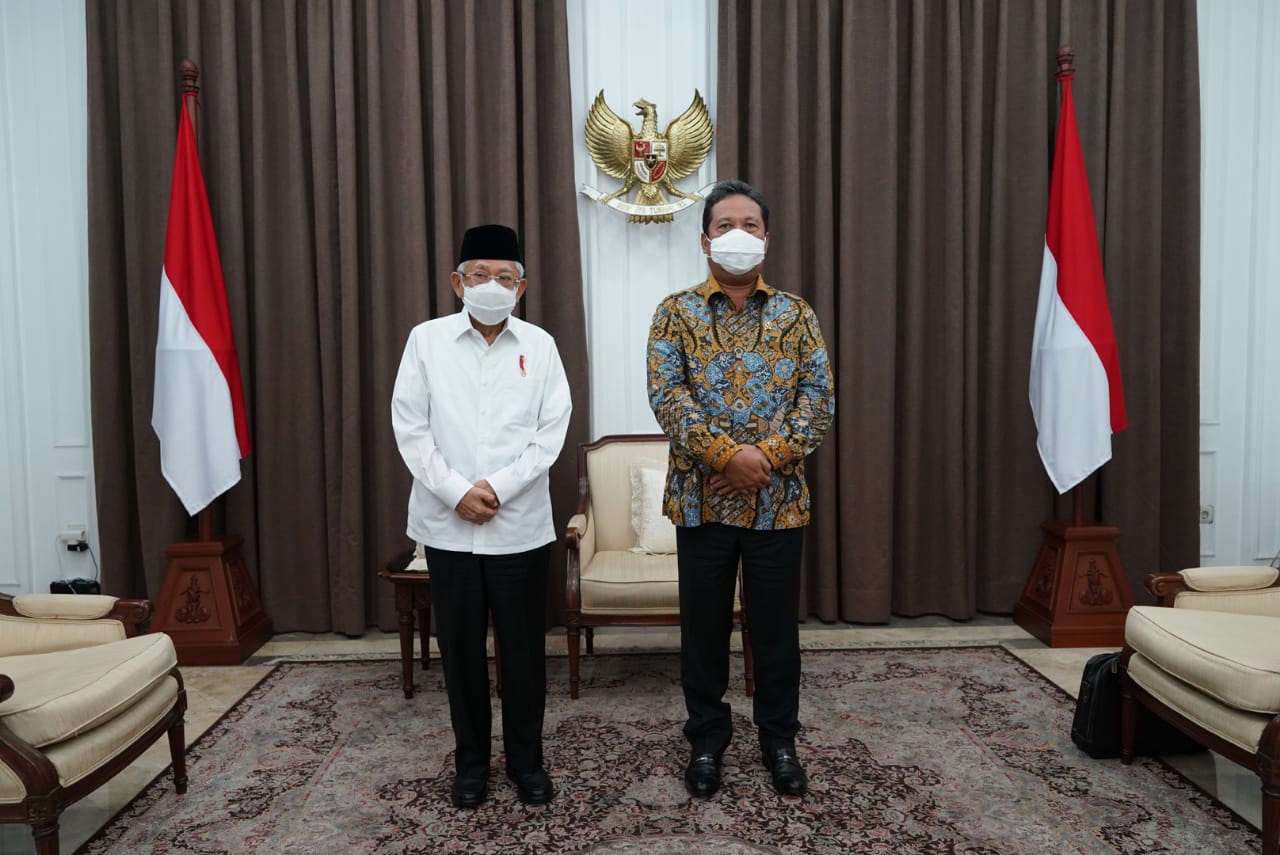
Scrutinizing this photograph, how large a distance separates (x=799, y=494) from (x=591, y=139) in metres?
2.19

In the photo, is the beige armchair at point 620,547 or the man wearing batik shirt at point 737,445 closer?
the man wearing batik shirt at point 737,445

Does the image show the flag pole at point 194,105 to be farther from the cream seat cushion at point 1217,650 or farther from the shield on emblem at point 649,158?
the cream seat cushion at point 1217,650

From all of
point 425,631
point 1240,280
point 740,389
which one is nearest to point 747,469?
point 740,389

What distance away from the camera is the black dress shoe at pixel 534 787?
7.21ft

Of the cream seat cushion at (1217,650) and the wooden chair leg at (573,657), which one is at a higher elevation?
the cream seat cushion at (1217,650)

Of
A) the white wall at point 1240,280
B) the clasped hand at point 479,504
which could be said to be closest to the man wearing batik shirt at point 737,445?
the clasped hand at point 479,504

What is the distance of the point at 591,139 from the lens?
3.73 meters

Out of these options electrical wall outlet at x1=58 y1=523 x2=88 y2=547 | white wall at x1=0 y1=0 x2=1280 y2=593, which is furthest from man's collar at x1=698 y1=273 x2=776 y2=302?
electrical wall outlet at x1=58 y1=523 x2=88 y2=547

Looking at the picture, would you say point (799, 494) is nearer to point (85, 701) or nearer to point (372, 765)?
point (372, 765)

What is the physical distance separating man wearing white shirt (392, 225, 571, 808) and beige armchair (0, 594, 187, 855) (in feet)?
2.47

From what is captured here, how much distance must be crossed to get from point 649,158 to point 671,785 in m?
2.53

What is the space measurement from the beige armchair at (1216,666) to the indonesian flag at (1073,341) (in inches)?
38.1

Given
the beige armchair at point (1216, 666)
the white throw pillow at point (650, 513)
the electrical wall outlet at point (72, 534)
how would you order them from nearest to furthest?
the beige armchair at point (1216, 666) → the white throw pillow at point (650, 513) → the electrical wall outlet at point (72, 534)

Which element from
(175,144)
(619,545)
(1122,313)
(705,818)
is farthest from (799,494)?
(175,144)
